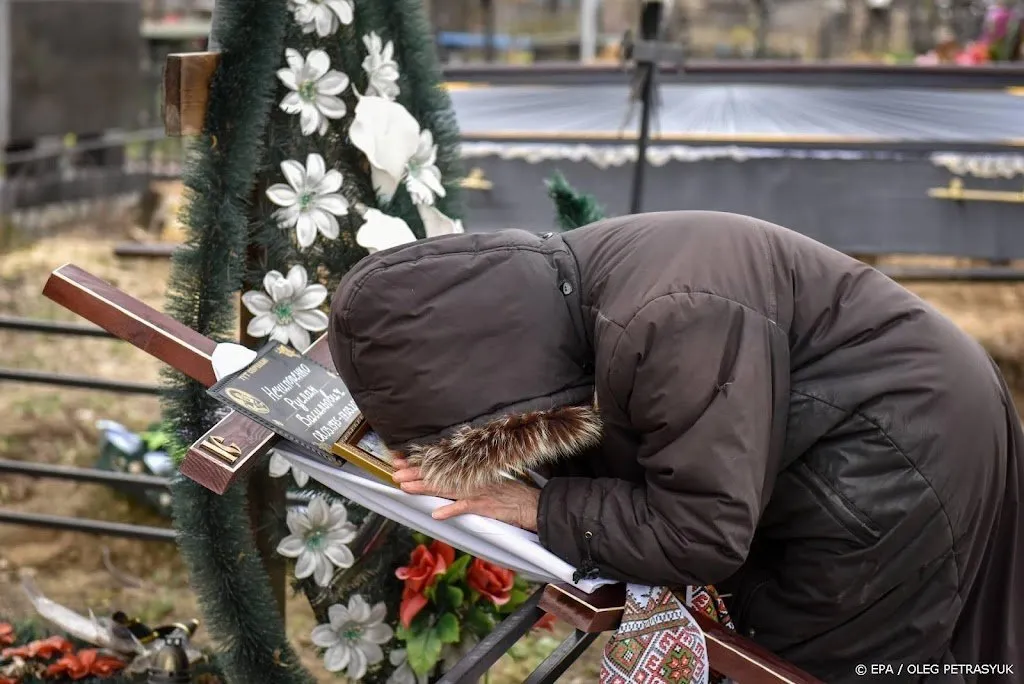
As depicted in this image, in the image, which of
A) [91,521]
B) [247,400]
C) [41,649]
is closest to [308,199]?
[247,400]

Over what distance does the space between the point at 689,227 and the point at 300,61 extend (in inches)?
37.8

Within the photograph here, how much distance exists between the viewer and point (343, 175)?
221cm

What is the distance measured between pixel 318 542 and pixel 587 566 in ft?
2.64

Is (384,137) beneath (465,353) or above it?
above

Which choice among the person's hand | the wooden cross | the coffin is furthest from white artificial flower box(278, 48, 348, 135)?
the coffin

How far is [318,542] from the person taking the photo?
2119 mm

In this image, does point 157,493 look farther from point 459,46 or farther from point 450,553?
point 459,46

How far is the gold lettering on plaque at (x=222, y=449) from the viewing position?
5.19 ft

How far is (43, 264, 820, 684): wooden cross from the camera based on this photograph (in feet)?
4.84

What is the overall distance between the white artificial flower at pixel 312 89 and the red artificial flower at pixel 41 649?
1.35 m

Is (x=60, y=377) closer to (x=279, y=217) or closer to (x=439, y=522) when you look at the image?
(x=279, y=217)

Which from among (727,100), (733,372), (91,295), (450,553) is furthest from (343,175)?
(727,100)

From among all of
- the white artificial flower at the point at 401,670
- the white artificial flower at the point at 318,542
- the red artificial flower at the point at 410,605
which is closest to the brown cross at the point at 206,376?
the white artificial flower at the point at 318,542

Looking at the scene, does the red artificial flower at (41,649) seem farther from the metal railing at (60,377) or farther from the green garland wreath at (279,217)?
the metal railing at (60,377)
